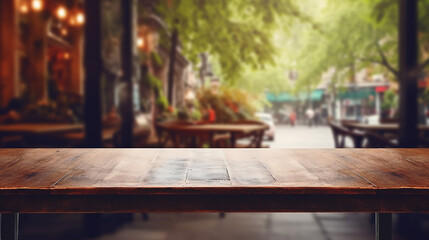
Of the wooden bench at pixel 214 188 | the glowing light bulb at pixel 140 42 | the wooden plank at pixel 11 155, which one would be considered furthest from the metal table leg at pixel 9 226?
the glowing light bulb at pixel 140 42

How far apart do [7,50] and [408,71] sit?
9575mm

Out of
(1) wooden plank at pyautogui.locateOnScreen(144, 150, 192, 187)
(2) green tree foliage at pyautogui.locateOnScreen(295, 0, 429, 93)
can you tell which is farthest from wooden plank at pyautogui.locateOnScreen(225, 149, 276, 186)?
(2) green tree foliage at pyautogui.locateOnScreen(295, 0, 429, 93)

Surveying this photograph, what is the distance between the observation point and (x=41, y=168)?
4.99ft

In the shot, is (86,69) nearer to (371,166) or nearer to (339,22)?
(371,166)

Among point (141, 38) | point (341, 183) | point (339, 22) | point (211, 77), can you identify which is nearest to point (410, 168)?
point (341, 183)

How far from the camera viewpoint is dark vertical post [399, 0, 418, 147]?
3.72 meters

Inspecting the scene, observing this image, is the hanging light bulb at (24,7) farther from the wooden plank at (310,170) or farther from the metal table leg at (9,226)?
the wooden plank at (310,170)

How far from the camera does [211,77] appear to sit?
22.0 metres

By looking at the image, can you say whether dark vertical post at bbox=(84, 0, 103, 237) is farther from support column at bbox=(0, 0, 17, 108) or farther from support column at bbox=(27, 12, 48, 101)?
support column at bbox=(27, 12, 48, 101)

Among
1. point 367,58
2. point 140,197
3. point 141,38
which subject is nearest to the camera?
point 140,197

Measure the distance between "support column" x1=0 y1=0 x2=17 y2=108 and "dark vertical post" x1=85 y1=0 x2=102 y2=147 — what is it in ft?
23.1

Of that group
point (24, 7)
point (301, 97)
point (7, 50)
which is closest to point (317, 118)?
point (301, 97)

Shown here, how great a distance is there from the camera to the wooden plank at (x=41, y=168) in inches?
50.7

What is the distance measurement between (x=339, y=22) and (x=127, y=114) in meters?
11.5
